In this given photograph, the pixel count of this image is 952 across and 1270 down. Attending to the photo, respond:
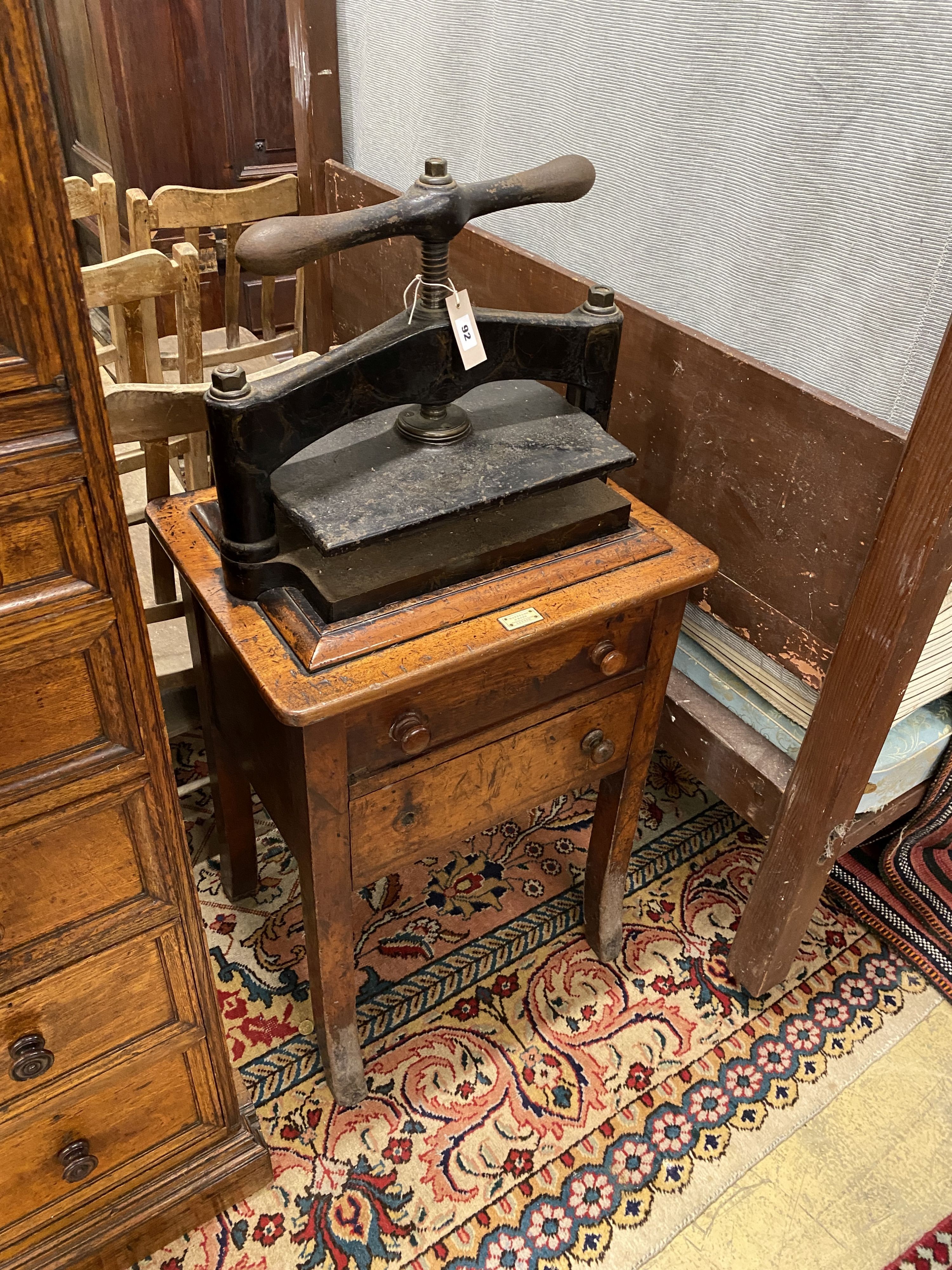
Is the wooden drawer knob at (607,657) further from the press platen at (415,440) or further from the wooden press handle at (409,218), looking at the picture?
the wooden press handle at (409,218)

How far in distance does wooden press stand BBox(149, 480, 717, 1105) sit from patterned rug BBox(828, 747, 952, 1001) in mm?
578

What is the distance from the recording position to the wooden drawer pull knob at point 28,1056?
953mm

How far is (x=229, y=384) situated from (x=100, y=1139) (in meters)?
0.87

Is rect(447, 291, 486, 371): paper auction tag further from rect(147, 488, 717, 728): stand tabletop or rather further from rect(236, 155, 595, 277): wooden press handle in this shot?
rect(147, 488, 717, 728): stand tabletop

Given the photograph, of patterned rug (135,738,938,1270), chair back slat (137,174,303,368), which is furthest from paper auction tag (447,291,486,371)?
chair back slat (137,174,303,368)

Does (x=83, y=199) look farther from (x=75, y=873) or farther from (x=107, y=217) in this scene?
(x=75, y=873)

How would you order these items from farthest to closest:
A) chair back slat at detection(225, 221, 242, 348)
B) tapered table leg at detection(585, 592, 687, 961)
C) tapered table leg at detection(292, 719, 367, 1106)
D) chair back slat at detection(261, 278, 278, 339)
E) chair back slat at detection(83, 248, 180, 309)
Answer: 1. chair back slat at detection(261, 278, 278, 339)
2. chair back slat at detection(225, 221, 242, 348)
3. chair back slat at detection(83, 248, 180, 309)
4. tapered table leg at detection(585, 592, 687, 961)
5. tapered table leg at detection(292, 719, 367, 1106)

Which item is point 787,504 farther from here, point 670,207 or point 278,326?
point 278,326

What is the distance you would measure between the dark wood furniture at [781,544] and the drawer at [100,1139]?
834 mm

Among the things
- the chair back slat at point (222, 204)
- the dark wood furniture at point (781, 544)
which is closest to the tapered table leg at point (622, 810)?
the dark wood furniture at point (781, 544)

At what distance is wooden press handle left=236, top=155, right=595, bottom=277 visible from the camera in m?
0.92

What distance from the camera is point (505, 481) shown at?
1077 millimetres

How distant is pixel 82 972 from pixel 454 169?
4.38 feet

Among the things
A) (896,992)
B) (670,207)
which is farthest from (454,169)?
(896,992)
